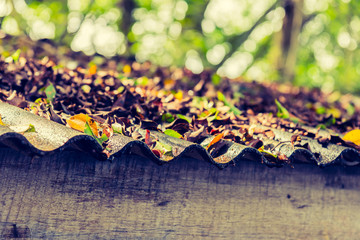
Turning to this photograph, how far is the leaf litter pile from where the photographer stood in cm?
253

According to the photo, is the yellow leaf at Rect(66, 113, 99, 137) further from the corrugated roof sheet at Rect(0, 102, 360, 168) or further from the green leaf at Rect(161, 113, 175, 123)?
the green leaf at Rect(161, 113, 175, 123)

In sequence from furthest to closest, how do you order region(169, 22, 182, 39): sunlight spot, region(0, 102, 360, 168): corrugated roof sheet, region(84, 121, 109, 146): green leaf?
region(169, 22, 182, 39): sunlight spot
region(84, 121, 109, 146): green leaf
region(0, 102, 360, 168): corrugated roof sheet

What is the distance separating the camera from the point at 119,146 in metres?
2.11

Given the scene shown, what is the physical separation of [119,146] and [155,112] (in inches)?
41.7

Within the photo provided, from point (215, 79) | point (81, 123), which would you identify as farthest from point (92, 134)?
point (215, 79)

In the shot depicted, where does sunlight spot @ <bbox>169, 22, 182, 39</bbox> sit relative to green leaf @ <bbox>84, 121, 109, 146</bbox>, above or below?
below

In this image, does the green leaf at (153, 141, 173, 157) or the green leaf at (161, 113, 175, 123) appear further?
the green leaf at (161, 113, 175, 123)

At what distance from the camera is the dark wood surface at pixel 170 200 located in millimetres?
2197

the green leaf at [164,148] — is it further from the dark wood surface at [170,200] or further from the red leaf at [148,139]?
the dark wood surface at [170,200]

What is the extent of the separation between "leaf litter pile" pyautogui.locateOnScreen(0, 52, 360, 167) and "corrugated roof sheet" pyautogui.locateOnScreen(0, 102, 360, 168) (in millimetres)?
52

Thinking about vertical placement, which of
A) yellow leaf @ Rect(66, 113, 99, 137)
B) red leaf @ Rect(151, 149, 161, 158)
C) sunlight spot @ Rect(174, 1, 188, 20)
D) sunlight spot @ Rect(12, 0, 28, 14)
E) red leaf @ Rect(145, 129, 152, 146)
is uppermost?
yellow leaf @ Rect(66, 113, 99, 137)

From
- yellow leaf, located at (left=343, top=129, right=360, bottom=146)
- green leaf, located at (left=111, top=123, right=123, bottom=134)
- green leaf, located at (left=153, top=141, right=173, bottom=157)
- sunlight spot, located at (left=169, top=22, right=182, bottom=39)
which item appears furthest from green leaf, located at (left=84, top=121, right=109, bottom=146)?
sunlight spot, located at (left=169, top=22, right=182, bottom=39)

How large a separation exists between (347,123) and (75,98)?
2.77 m

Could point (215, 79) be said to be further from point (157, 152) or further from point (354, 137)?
point (157, 152)
